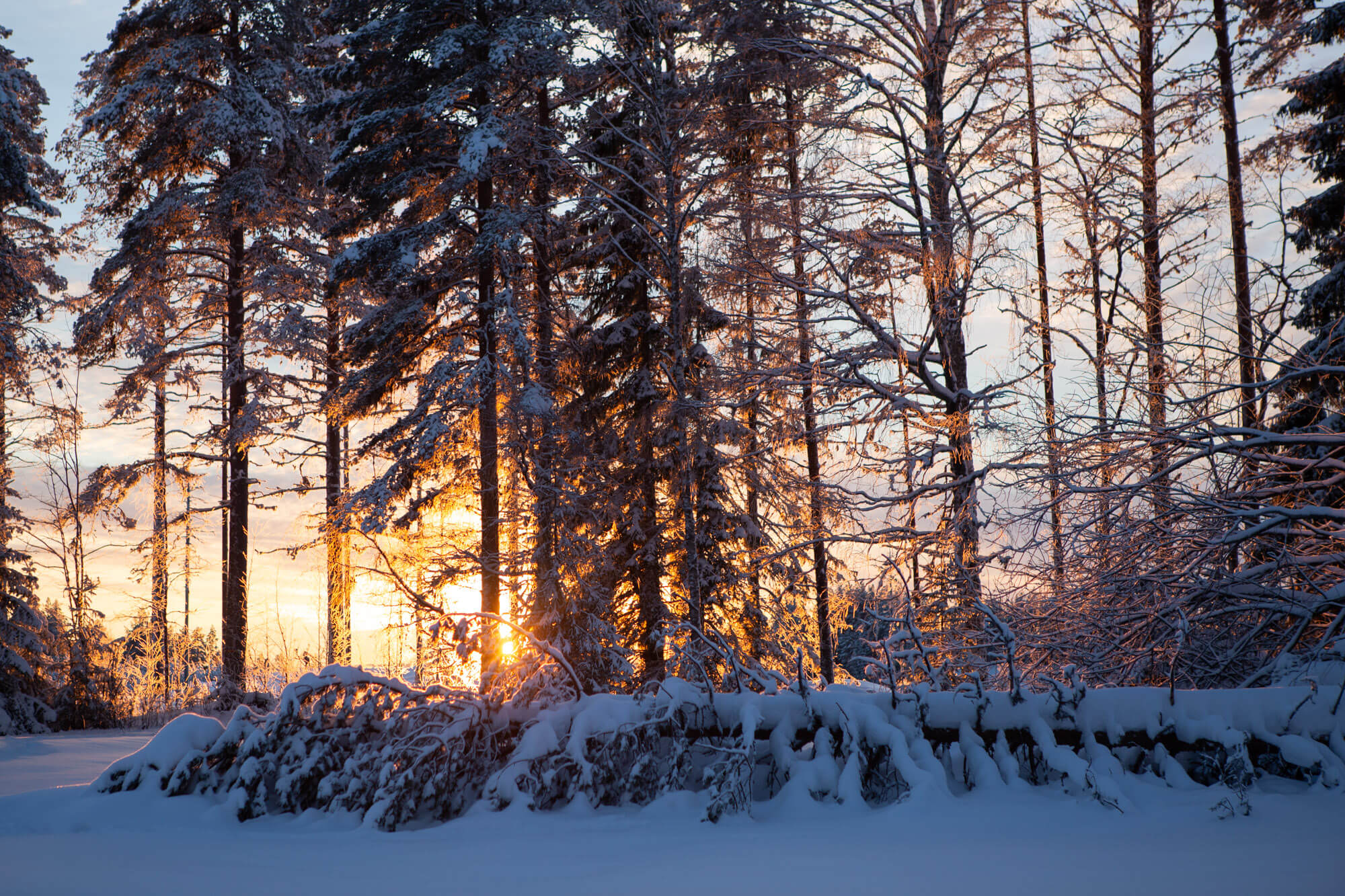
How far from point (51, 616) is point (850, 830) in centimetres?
2020

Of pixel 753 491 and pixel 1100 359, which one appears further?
pixel 753 491

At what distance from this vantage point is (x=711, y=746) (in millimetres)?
5344

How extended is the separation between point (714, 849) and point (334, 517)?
11010mm

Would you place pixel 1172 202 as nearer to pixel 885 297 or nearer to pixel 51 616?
pixel 885 297

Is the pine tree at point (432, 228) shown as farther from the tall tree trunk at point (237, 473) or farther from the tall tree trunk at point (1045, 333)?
the tall tree trunk at point (1045, 333)

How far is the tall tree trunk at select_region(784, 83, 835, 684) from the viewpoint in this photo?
11.9 m

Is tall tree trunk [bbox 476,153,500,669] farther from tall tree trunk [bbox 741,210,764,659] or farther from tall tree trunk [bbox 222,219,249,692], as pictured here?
tall tree trunk [bbox 222,219,249,692]

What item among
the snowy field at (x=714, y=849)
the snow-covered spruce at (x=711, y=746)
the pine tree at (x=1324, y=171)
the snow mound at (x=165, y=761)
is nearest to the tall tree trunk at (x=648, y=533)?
the snow-covered spruce at (x=711, y=746)

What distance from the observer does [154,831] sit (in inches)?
204

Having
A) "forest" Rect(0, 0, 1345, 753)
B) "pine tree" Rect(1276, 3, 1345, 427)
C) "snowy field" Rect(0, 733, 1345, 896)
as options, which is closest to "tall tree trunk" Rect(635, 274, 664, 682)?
"forest" Rect(0, 0, 1345, 753)

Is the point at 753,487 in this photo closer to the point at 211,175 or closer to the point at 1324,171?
the point at 1324,171

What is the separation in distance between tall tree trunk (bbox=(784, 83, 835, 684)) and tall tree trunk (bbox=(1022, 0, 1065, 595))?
300 centimetres

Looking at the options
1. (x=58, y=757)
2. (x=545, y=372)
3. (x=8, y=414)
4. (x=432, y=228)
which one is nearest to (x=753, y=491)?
(x=545, y=372)

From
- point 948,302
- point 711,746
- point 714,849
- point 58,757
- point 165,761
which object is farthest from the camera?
point 948,302
